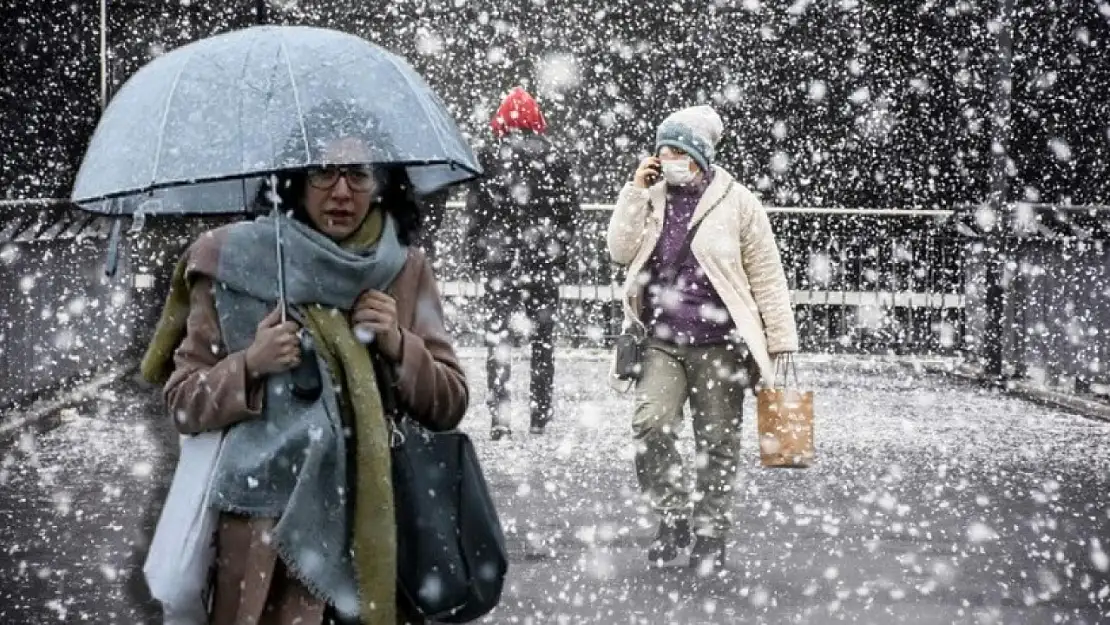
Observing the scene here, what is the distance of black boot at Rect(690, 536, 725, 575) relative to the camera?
24.1 feet

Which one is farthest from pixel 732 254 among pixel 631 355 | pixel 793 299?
pixel 793 299

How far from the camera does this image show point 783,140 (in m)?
23.1

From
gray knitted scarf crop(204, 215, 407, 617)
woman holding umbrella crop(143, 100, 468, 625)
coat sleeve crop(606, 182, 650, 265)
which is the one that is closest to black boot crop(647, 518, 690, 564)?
coat sleeve crop(606, 182, 650, 265)

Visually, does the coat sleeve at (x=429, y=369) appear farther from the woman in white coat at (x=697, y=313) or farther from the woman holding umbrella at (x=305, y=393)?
the woman in white coat at (x=697, y=313)

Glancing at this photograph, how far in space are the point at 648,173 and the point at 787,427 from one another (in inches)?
45.9

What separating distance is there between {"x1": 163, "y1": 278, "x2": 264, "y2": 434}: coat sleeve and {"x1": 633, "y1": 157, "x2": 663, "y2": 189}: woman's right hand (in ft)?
12.7

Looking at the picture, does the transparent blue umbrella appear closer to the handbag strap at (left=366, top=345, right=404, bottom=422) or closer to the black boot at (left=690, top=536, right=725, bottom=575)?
the handbag strap at (left=366, top=345, right=404, bottom=422)

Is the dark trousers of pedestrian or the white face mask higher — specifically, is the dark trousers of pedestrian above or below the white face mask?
below

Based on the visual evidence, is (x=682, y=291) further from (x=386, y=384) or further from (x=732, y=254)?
(x=386, y=384)

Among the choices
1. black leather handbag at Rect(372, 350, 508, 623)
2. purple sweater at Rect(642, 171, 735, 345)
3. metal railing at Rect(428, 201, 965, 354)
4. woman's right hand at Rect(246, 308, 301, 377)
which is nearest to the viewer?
woman's right hand at Rect(246, 308, 301, 377)

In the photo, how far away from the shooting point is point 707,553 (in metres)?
7.38

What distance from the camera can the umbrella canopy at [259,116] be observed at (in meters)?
3.80

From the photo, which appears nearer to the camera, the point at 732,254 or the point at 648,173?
the point at 732,254

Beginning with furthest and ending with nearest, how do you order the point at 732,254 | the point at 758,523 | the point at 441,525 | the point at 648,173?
the point at 758,523, the point at 648,173, the point at 732,254, the point at 441,525
